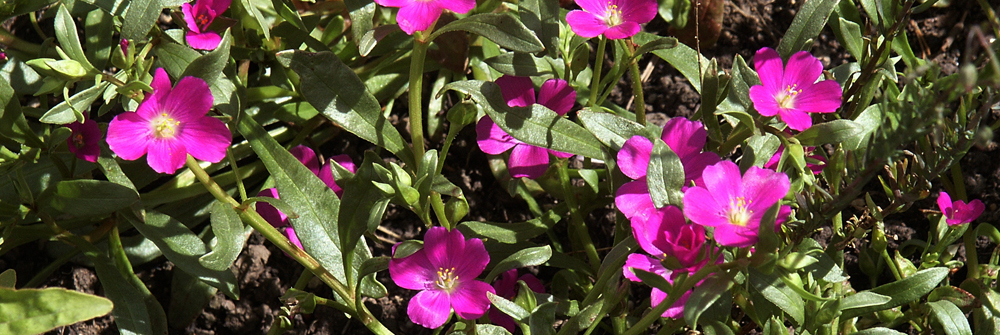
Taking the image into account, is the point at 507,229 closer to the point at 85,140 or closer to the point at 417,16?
the point at 417,16

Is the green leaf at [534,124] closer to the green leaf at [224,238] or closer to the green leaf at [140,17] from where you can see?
A: the green leaf at [224,238]

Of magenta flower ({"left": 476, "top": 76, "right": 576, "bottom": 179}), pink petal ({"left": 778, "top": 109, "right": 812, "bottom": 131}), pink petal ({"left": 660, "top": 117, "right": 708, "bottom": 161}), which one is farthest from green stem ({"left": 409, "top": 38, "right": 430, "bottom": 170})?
pink petal ({"left": 778, "top": 109, "right": 812, "bottom": 131})

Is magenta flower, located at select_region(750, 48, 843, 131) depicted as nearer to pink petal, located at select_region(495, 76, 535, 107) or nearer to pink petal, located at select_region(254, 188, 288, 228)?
pink petal, located at select_region(495, 76, 535, 107)

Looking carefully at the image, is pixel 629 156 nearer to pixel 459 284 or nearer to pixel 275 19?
pixel 459 284

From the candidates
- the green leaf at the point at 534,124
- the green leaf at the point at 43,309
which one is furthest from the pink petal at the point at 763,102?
the green leaf at the point at 43,309

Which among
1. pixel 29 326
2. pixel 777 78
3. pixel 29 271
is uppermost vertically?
pixel 777 78

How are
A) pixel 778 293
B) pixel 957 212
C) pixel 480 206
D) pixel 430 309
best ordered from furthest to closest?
1. pixel 480 206
2. pixel 957 212
3. pixel 430 309
4. pixel 778 293

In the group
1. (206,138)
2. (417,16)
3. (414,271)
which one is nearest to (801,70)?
Answer: (417,16)

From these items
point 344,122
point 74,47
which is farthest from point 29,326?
point 344,122
